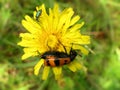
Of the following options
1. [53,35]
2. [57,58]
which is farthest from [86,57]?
[57,58]

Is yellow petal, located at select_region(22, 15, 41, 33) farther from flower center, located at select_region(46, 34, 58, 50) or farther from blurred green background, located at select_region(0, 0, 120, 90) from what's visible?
blurred green background, located at select_region(0, 0, 120, 90)

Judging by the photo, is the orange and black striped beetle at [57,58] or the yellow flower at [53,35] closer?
the orange and black striped beetle at [57,58]

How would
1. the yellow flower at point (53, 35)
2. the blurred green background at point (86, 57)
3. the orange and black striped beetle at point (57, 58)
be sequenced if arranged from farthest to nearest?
the blurred green background at point (86, 57)
the yellow flower at point (53, 35)
the orange and black striped beetle at point (57, 58)

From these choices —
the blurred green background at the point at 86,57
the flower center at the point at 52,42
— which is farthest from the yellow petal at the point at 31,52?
the blurred green background at the point at 86,57

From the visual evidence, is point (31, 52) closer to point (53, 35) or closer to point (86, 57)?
point (53, 35)

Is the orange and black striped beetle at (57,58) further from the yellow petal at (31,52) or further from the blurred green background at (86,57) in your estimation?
the blurred green background at (86,57)

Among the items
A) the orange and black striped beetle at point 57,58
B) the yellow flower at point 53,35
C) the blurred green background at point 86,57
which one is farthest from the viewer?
the blurred green background at point 86,57
